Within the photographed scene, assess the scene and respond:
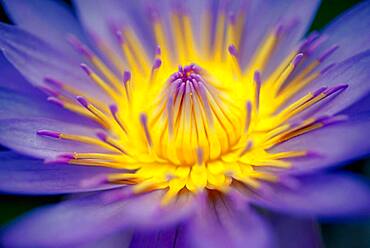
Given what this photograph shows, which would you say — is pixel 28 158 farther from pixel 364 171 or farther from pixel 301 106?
pixel 364 171

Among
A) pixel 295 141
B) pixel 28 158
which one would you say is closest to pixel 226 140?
pixel 295 141

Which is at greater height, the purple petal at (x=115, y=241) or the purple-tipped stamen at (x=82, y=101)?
the purple-tipped stamen at (x=82, y=101)

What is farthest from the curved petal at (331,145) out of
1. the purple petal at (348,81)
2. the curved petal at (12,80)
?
the curved petal at (12,80)

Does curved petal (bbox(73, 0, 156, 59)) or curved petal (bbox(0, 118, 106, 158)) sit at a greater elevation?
curved petal (bbox(73, 0, 156, 59))

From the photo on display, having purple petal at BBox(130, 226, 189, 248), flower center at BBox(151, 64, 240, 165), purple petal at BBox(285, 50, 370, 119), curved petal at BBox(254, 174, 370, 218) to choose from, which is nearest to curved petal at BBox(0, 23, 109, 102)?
flower center at BBox(151, 64, 240, 165)

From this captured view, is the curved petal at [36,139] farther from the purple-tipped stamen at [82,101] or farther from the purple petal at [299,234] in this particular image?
the purple petal at [299,234]

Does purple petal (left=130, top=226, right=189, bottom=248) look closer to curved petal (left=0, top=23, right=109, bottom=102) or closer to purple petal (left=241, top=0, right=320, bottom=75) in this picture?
curved petal (left=0, top=23, right=109, bottom=102)

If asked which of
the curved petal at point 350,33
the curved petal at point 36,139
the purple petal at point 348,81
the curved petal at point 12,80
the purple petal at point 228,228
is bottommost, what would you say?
the purple petal at point 228,228
